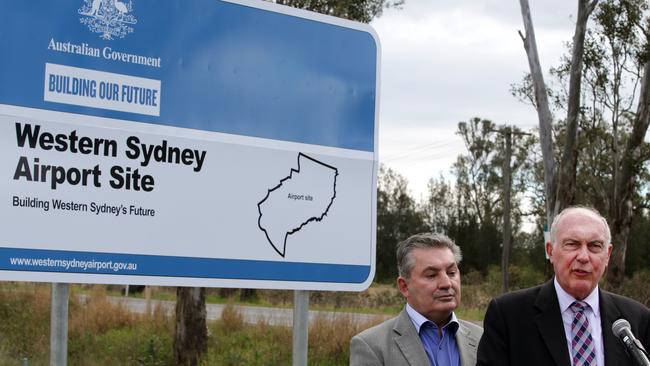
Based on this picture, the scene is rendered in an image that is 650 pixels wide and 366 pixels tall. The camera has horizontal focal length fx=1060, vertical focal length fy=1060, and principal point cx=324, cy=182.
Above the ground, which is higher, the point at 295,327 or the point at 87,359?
the point at 295,327

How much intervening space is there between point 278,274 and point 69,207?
1078 millimetres

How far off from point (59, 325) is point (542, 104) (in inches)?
787

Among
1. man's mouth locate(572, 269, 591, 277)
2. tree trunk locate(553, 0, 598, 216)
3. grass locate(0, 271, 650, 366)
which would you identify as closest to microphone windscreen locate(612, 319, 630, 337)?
man's mouth locate(572, 269, 591, 277)

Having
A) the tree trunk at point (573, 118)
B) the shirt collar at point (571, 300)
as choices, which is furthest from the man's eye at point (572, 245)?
the tree trunk at point (573, 118)

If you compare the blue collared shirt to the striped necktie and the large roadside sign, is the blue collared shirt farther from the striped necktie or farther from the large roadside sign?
the large roadside sign

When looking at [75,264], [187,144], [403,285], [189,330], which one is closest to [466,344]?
[403,285]

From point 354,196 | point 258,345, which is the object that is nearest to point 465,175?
point 258,345

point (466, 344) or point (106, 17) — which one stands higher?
point (106, 17)

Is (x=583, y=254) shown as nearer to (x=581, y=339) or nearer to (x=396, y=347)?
(x=581, y=339)

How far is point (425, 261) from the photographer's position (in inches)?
169

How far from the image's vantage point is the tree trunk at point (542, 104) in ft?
74.7

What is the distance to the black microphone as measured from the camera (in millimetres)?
3215

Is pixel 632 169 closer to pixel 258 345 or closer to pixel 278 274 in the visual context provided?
pixel 258 345

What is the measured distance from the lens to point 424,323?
432 centimetres
